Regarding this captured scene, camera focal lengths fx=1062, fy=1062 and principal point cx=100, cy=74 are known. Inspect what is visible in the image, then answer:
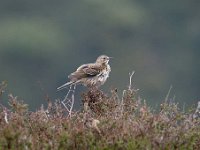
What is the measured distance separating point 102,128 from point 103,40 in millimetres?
71729

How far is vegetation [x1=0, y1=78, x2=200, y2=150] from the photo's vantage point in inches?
286

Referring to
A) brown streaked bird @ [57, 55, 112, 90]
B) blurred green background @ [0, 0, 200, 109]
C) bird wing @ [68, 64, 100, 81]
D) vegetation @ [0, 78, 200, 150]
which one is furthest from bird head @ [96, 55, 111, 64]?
blurred green background @ [0, 0, 200, 109]

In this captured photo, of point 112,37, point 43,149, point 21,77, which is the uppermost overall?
point 112,37

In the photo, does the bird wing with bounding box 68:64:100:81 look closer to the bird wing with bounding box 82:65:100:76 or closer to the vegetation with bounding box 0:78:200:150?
the bird wing with bounding box 82:65:100:76

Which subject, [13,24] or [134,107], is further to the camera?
[13,24]

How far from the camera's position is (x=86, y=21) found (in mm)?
82188

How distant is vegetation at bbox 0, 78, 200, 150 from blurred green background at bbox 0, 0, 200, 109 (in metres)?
48.1

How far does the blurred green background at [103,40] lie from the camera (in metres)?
65.2

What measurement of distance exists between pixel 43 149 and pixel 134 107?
145cm

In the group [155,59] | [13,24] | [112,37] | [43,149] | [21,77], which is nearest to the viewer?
[43,149]

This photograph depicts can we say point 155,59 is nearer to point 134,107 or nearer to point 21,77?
point 21,77

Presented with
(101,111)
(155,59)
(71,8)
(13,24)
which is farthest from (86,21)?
(101,111)

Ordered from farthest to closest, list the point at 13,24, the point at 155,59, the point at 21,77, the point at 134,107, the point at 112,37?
the point at 112,37 < the point at 13,24 < the point at 155,59 < the point at 21,77 < the point at 134,107

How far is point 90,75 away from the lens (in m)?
11.2
